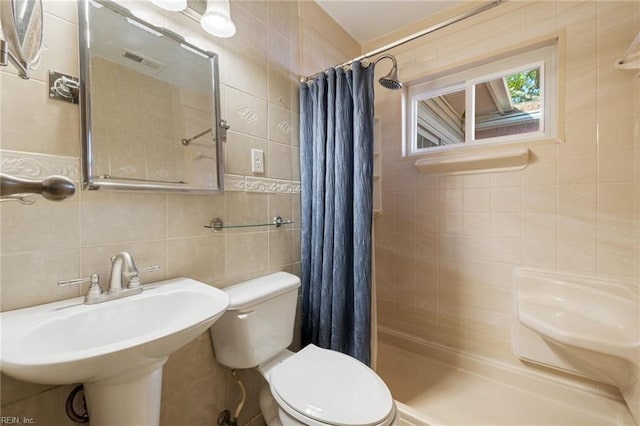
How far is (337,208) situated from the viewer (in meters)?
1.31

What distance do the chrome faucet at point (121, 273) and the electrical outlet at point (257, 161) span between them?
0.65 metres

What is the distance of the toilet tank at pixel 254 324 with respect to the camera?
40.3 inches

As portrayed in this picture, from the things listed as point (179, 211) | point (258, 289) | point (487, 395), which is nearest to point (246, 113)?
point (179, 211)

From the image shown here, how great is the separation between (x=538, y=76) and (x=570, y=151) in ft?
1.74

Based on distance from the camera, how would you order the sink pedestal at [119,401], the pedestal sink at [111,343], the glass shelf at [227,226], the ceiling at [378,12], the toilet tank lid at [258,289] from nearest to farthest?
the pedestal sink at [111,343] < the sink pedestal at [119,401] < the toilet tank lid at [258,289] < the glass shelf at [227,226] < the ceiling at [378,12]

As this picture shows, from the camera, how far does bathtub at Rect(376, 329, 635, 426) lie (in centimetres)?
132

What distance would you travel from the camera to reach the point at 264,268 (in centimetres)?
133

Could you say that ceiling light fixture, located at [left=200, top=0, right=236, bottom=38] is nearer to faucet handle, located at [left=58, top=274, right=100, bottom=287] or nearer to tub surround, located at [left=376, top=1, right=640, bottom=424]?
faucet handle, located at [left=58, top=274, right=100, bottom=287]

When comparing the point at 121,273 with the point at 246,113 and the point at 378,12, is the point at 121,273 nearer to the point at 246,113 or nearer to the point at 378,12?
the point at 246,113

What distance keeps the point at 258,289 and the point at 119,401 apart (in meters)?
0.53

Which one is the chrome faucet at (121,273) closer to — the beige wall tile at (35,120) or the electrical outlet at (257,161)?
the beige wall tile at (35,120)

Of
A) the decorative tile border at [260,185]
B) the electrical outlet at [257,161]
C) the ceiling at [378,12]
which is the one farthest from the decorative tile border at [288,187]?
the ceiling at [378,12]

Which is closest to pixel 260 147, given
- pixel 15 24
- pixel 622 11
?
pixel 15 24

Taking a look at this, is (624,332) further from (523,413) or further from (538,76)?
(538,76)
